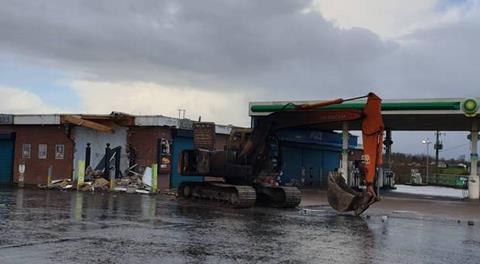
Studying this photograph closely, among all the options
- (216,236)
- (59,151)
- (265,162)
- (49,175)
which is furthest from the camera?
(59,151)

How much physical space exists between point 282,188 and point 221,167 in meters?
2.68

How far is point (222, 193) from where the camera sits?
2472 cm

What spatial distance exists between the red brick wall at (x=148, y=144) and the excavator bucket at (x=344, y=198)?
14.6m

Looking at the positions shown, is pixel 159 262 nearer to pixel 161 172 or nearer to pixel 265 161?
pixel 265 161

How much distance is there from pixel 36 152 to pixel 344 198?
76.4 ft

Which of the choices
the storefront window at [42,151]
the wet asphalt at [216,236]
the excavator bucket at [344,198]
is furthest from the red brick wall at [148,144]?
the excavator bucket at [344,198]

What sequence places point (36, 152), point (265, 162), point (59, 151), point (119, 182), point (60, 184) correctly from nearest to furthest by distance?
point (265, 162) → point (119, 182) → point (60, 184) → point (59, 151) → point (36, 152)

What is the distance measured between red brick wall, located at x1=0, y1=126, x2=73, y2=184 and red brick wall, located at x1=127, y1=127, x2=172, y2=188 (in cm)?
412

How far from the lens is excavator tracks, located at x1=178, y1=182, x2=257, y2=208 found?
23.0 m

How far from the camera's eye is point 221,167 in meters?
25.2

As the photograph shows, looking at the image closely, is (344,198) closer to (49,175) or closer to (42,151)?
(49,175)

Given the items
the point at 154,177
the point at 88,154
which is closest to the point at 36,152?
the point at 88,154

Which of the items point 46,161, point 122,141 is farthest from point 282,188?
point 46,161

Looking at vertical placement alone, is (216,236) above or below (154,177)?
below
